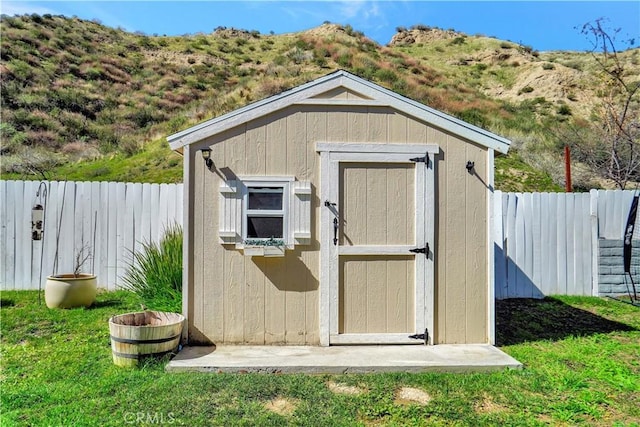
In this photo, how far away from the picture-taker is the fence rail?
7.05 m

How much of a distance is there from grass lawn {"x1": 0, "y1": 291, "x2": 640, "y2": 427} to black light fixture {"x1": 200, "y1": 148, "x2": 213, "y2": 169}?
1.96m

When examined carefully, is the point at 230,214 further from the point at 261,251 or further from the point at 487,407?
the point at 487,407

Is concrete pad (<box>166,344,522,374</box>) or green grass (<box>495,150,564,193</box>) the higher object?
green grass (<box>495,150,564,193</box>)

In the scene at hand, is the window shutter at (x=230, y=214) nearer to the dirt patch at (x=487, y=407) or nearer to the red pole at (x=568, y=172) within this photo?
the dirt patch at (x=487, y=407)

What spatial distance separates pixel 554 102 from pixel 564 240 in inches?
681

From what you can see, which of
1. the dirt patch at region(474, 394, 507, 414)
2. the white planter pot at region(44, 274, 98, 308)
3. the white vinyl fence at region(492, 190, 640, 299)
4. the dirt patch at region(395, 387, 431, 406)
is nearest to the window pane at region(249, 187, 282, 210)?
the dirt patch at region(395, 387, 431, 406)

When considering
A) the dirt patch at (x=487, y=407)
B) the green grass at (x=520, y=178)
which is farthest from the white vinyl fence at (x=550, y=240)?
the dirt patch at (x=487, y=407)

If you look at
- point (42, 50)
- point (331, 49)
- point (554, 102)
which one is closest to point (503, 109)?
point (554, 102)

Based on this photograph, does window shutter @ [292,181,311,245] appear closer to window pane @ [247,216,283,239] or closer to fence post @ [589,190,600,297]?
window pane @ [247,216,283,239]

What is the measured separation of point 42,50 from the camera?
22.7 meters

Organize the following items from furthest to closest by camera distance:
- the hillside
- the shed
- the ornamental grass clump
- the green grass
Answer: the hillside, the green grass, the ornamental grass clump, the shed

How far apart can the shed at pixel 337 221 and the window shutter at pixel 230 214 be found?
0.01m

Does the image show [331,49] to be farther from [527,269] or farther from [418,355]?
[418,355]

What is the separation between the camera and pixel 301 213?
14.9ft
